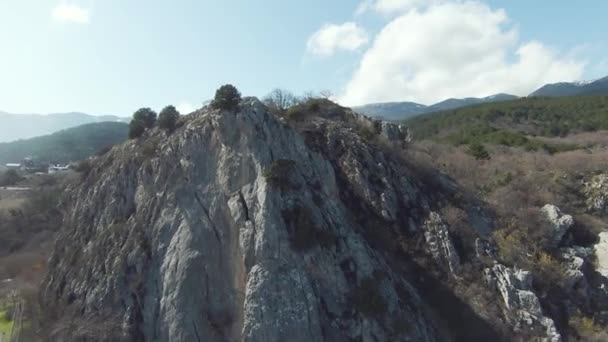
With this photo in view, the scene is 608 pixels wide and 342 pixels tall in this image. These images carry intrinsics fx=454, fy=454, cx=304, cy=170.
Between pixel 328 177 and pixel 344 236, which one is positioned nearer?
pixel 344 236

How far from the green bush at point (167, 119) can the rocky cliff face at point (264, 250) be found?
82cm

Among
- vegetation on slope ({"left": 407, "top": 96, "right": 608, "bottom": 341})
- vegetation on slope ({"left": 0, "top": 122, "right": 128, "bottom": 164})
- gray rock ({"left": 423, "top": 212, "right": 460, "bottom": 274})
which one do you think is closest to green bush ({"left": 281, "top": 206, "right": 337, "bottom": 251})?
gray rock ({"left": 423, "top": 212, "right": 460, "bottom": 274})

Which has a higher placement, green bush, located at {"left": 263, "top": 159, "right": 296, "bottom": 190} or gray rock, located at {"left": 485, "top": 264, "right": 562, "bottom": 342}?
green bush, located at {"left": 263, "top": 159, "right": 296, "bottom": 190}

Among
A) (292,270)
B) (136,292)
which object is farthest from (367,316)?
(136,292)

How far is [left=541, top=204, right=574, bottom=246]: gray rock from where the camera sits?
90.1 feet

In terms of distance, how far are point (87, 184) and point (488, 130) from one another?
49001 millimetres

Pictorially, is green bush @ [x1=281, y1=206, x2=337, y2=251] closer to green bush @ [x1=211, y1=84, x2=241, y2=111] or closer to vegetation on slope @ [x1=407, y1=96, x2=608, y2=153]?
green bush @ [x1=211, y1=84, x2=241, y2=111]

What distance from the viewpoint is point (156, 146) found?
1149 inches

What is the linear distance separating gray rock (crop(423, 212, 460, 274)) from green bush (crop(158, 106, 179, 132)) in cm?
1759

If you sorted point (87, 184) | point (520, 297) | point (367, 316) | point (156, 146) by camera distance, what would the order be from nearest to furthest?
point (367, 316)
point (520, 297)
point (156, 146)
point (87, 184)

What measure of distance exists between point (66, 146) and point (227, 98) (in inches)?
6026

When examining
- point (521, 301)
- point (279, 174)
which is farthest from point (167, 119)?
point (521, 301)

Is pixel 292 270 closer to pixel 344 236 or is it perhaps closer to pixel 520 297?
pixel 344 236

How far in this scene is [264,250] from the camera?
22.5 meters
